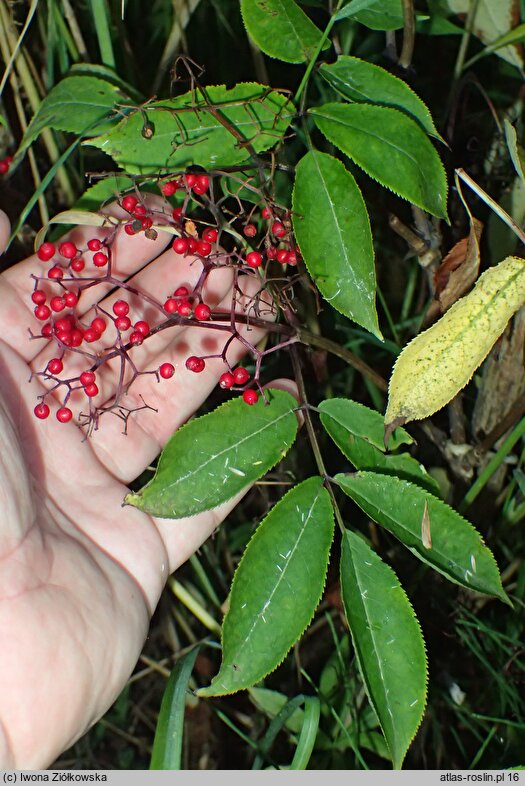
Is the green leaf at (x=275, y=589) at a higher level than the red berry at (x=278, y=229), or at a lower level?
lower

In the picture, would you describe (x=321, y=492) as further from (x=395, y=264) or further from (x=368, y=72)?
(x=395, y=264)

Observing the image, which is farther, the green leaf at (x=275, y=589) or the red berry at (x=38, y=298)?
the red berry at (x=38, y=298)

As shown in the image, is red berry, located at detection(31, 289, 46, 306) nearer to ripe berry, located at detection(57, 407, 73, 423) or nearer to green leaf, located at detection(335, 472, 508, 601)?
ripe berry, located at detection(57, 407, 73, 423)

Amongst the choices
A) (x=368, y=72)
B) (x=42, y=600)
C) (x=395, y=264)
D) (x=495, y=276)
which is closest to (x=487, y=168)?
(x=395, y=264)

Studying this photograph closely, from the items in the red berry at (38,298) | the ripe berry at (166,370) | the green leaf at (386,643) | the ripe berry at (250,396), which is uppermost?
the red berry at (38,298)

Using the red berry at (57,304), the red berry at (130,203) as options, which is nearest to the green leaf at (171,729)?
the red berry at (57,304)

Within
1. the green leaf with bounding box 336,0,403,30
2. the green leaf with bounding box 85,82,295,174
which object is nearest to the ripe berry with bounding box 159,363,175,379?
the green leaf with bounding box 85,82,295,174

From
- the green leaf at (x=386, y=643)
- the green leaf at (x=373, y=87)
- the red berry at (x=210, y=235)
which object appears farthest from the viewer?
the red berry at (x=210, y=235)

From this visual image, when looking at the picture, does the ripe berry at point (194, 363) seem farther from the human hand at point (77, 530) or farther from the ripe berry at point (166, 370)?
the human hand at point (77, 530)
